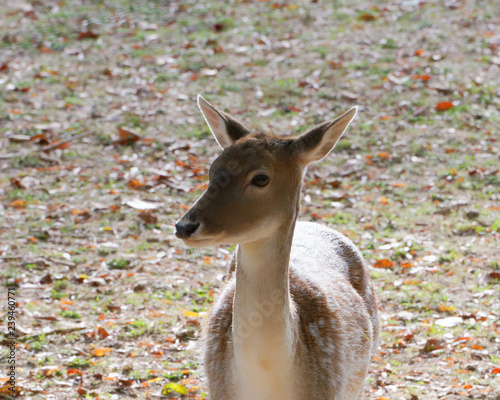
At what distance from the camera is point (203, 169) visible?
331 inches

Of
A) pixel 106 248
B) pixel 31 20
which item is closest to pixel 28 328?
pixel 106 248

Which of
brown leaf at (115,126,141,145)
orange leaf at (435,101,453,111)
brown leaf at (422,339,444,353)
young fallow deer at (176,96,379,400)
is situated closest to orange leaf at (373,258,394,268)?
brown leaf at (422,339,444,353)

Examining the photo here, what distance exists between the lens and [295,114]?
376 inches

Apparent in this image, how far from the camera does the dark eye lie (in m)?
3.39

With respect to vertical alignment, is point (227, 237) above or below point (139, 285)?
above

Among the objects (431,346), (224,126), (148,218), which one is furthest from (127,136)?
(224,126)

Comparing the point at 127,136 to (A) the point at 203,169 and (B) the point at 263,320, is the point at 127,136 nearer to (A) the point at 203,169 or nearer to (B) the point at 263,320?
(A) the point at 203,169

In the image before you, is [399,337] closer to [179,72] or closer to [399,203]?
[399,203]

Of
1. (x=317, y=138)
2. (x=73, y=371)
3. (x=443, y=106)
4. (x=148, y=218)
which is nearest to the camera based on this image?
(x=317, y=138)

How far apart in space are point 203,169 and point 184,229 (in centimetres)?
529

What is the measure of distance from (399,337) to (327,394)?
2.05m

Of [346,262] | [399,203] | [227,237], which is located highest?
[227,237]

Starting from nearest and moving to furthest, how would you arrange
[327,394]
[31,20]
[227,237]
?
1. [227,237]
2. [327,394]
3. [31,20]

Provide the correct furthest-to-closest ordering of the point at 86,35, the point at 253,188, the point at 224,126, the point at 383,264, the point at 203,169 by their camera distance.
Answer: the point at 86,35 < the point at 203,169 < the point at 383,264 < the point at 224,126 < the point at 253,188
